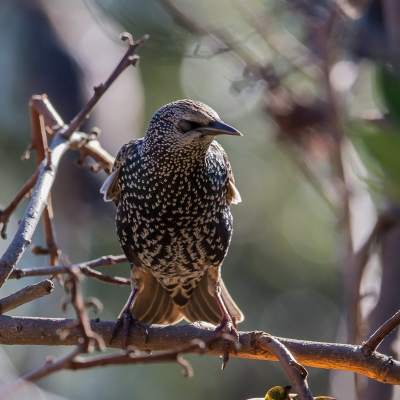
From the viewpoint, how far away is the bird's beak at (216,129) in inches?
113

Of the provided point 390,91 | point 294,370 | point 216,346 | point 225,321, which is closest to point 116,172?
point 225,321

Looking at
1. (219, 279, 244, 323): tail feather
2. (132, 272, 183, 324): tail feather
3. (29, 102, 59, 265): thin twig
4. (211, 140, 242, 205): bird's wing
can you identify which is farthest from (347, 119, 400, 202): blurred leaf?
(132, 272, 183, 324): tail feather

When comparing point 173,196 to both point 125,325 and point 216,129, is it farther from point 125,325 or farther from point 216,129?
point 125,325

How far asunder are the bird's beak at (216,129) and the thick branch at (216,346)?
87 cm

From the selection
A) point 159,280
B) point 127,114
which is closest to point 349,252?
point 159,280

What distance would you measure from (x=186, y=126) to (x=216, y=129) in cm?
24

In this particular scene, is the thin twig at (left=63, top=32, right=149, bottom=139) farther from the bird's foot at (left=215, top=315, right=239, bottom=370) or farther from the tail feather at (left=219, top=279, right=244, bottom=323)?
the tail feather at (left=219, top=279, right=244, bottom=323)

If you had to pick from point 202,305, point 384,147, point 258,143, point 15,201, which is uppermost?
point 258,143

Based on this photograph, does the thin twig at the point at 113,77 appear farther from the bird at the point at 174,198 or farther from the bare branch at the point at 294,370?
the bare branch at the point at 294,370

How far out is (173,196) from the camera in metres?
3.26

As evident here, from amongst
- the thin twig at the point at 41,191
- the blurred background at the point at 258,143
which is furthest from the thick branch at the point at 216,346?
the blurred background at the point at 258,143

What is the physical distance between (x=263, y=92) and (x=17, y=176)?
583 centimetres

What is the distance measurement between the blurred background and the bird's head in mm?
697

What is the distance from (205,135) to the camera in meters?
3.02
